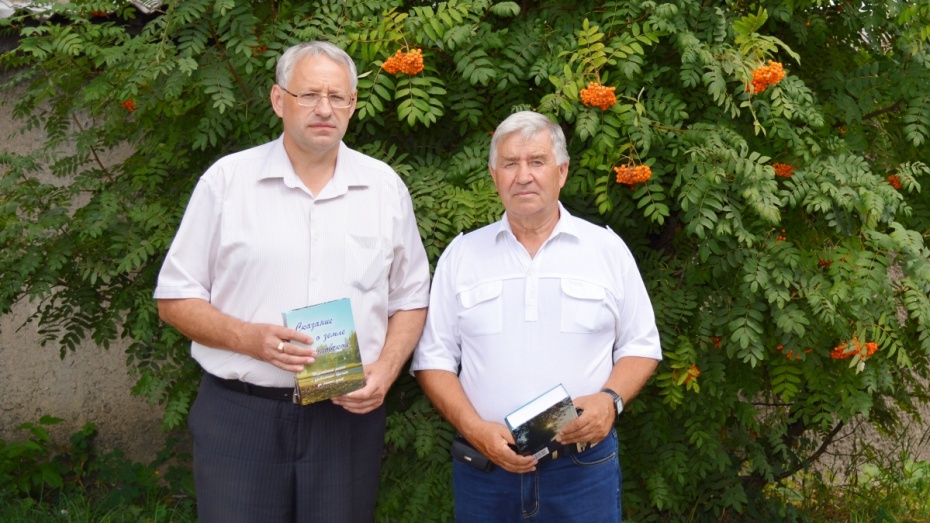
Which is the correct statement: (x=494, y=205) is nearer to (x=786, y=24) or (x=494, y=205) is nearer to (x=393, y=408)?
(x=393, y=408)

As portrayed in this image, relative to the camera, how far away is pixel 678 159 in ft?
12.2

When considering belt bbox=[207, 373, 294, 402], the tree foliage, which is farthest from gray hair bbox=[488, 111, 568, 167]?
belt bbox=[207, 373, 294, 402]

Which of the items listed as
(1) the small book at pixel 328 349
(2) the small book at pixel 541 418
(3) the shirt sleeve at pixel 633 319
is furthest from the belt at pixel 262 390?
(3) the shirt sleeve at pixel 633 319

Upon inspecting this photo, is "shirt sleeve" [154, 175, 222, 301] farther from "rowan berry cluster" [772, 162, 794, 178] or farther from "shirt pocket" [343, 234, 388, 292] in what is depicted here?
"rowan berry cluster" [772, 162, 794, 178]

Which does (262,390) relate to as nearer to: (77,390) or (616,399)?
(616,399)

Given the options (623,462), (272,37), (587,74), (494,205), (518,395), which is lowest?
(623,462)

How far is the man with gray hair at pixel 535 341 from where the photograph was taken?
9.20ft

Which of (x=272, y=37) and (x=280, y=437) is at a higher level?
(x=272, y=37)

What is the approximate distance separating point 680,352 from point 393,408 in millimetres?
1233

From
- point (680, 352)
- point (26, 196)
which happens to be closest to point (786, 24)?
point (680, 352)

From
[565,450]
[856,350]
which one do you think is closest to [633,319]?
[565,450]

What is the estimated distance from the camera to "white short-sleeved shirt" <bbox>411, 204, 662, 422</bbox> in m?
2.81

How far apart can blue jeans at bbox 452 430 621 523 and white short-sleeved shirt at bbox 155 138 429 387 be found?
52 cm

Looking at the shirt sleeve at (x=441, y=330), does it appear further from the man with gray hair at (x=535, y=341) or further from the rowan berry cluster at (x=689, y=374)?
the rowan berry cluster at (x=689, y=374)
